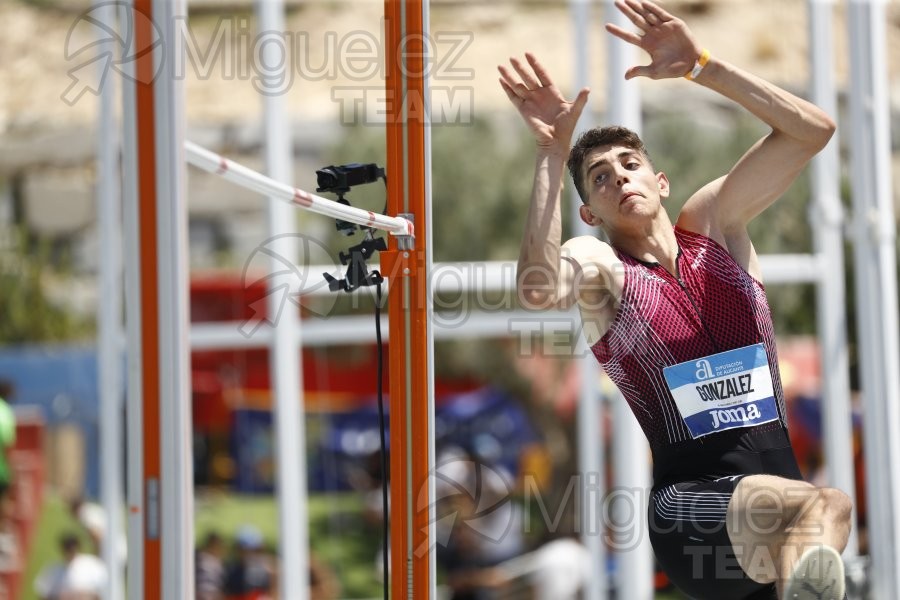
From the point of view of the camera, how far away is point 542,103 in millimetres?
3090

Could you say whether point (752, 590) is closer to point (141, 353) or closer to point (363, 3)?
point (141, 353)

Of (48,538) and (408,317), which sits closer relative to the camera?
(408,317)

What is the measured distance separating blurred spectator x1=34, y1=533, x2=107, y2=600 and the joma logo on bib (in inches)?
266

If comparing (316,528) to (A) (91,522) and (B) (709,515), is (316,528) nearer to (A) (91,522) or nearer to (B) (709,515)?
(A) (91,522)

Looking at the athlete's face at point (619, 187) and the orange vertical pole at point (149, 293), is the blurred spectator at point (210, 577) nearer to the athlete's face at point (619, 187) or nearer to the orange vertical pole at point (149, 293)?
the athlete's face at point (619, 187)

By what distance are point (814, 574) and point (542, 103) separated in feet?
4.41

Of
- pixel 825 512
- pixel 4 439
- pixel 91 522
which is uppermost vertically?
pixel 825 512

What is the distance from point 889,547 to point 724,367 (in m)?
3.55

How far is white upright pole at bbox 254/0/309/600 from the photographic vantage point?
6812 mm

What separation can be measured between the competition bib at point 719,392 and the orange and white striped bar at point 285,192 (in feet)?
2.66

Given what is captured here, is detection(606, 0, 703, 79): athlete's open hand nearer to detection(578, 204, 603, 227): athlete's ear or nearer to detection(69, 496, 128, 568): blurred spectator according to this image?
detection(578, 204, 603, 227): athlete's ear

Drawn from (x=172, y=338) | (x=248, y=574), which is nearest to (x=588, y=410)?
(x=248, y=574)

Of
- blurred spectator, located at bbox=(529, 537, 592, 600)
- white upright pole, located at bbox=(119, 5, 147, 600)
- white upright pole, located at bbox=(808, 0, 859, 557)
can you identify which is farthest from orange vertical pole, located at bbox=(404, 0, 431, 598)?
blurred spectator, located at bbox=(529, 537, 592, 600)

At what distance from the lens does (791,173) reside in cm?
325
